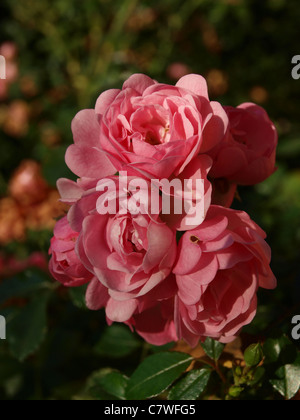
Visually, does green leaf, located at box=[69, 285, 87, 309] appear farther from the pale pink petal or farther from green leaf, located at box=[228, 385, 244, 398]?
the pale pink petal

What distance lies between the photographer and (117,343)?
92 cm

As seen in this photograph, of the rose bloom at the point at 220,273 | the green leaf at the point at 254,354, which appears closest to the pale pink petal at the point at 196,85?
the rose bloom at the point at 220,273

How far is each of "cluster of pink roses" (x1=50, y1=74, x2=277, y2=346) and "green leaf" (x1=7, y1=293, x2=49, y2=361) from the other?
293 millimetres

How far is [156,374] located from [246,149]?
0.36 meters

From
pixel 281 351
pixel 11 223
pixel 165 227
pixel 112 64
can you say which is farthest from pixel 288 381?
pixel 112 64

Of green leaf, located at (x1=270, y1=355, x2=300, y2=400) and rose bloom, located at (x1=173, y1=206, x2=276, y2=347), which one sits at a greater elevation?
rose bloom, located at (x1=173, y1=206, x2=276, y2=347)

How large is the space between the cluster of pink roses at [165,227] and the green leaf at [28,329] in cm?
29

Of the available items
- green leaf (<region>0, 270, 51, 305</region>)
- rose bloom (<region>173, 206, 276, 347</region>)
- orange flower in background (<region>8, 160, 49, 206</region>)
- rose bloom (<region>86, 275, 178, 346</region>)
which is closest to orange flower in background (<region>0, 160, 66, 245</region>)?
orange flower in background (<region>8, 160, 49, 206</region>)

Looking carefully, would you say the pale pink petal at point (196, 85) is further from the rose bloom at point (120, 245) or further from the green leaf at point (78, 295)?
the green leaf at point (78, 295)

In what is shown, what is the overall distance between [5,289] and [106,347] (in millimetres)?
251

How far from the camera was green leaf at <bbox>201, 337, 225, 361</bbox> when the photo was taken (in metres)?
0.64

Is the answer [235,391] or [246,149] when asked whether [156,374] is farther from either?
[246,149]

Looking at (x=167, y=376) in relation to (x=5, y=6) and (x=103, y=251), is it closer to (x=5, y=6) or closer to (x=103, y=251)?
(x=103, y=251)

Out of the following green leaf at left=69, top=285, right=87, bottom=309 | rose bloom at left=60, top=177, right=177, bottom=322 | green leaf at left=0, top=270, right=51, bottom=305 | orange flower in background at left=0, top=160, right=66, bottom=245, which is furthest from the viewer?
orange flower in background at left=0, top=160, right=66, bottom=245
